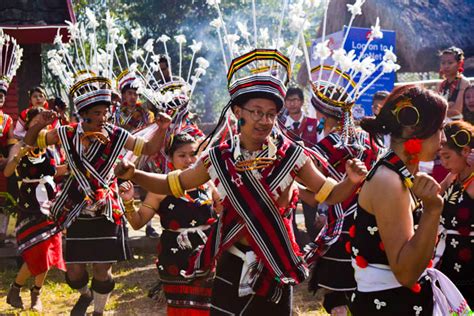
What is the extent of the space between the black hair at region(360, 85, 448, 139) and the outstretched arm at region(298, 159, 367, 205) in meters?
0.55

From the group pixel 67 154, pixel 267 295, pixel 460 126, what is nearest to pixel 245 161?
pixel 267 295

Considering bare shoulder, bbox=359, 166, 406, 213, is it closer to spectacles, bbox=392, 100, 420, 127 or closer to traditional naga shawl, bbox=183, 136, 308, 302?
spectacles, bbox=392, 100, 420, 127

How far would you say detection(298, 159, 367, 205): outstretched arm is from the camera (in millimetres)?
3871

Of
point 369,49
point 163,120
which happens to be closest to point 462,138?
point 163,120

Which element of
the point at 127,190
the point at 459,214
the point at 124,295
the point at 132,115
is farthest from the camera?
the point at 132,115

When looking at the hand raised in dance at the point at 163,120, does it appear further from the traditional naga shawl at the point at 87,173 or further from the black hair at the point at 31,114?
the black hair at the point at 31,114

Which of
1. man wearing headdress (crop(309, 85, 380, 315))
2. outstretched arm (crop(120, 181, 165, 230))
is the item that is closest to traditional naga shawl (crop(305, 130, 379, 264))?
man wearing headdress (crop(309, 85, 380, 315))

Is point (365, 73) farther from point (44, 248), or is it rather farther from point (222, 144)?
point (44, 248)

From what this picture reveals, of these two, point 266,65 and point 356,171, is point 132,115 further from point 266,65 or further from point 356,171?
point 356,171

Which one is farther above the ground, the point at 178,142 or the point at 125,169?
the point at 125,169

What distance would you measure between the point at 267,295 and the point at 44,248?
13.8 ft

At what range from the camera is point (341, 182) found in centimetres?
410

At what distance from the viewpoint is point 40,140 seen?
6387 millimetres

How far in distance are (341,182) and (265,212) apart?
46 centimetres
